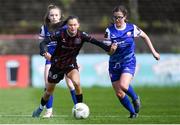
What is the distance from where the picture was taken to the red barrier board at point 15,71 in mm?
23547

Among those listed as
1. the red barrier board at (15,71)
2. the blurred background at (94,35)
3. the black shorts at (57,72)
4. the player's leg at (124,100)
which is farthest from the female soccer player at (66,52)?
the red barrier board at (15,71)

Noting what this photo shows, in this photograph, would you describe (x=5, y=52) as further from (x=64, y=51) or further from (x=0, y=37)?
(x=64, y=51)

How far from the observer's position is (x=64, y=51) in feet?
37.8

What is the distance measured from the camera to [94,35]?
27.0 metres

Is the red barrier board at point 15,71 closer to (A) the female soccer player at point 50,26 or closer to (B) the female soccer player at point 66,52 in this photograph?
(A) the female soccer player at point 50,26

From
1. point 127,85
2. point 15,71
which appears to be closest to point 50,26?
point 127,85

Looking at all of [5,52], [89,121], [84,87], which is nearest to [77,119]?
[89,121]

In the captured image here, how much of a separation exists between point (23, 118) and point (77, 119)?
105 cm

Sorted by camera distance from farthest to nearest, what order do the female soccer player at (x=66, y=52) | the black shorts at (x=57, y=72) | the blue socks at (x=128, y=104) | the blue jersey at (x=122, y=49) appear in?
the blue jersey at (x=122, y=49), the blue socks at (x=128, y=104), the black shorts at (x=57, y=72), the female soccer player at (x=66, y=52)

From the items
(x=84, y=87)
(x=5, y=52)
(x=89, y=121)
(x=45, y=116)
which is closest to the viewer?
(x=89, y=121)

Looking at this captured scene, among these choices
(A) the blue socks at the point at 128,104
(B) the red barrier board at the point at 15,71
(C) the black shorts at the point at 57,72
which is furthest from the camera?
(B) the red barrier board at the point at 15,71

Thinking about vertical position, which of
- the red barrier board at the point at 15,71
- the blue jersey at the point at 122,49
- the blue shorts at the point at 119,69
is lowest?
the red barrier board at the point at 15,71

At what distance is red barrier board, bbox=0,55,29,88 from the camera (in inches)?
927

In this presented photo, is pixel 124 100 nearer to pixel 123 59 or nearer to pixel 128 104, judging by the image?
pixel 128 104
